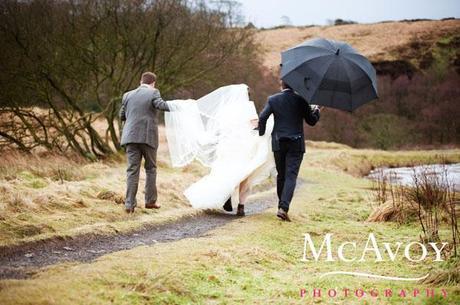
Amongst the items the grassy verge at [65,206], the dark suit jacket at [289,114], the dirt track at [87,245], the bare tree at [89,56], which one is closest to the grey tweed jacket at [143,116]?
the grassy verge at [65,206]

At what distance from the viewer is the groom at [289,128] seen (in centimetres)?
944

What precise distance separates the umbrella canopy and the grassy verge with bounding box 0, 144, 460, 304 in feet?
7.62

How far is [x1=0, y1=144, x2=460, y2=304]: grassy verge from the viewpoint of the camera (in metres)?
4.96

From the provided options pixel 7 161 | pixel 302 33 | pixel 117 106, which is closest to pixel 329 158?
pixel 117 106

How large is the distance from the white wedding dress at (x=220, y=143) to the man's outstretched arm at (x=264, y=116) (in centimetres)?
33

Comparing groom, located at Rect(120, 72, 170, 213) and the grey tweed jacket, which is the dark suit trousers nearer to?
groom, located at Rect(120, 72, 170, 213)

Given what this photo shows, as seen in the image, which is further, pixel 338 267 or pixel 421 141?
pixel 421 141

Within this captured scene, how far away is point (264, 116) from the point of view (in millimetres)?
9656

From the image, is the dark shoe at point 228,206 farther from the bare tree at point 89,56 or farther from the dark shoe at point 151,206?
the bare tree at point 89,56

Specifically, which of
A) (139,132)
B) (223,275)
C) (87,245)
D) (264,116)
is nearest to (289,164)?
(264,116)

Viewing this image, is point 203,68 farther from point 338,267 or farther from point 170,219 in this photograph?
point 338,267

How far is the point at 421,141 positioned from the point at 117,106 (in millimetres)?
27537

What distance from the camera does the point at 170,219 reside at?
9.55m

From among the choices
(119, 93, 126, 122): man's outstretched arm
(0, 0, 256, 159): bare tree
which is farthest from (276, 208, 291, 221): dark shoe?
(0, 0, 256, 159): bare tree
